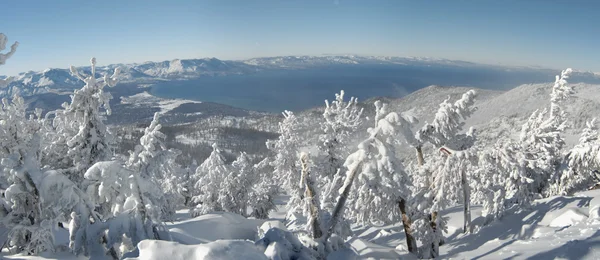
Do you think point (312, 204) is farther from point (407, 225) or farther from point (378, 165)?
point (407, 225)

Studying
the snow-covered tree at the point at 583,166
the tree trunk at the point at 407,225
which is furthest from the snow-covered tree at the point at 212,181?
the snow-covered tree at the point at 583,166

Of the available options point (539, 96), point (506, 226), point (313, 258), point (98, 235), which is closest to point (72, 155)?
point (98, 235)

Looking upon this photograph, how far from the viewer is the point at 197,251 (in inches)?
252

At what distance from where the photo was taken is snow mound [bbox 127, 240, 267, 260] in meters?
6.34

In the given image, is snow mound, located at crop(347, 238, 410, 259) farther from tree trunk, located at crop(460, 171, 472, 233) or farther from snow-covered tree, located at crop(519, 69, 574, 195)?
snow-covered tree, located at crop(519, 69, 574, 195)

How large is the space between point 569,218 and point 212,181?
26.6m

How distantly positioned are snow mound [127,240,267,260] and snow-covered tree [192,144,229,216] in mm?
23816

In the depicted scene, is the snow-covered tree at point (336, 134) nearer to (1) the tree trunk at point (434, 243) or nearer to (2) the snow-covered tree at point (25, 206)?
(1) the tree trunk at point (434, 243)

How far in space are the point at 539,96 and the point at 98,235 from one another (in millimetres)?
175747

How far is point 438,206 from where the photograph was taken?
1435 centimetres

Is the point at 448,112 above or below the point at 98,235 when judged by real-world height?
above

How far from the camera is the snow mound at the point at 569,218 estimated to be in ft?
46.9

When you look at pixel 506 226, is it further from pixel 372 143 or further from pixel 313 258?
pixel 313 258

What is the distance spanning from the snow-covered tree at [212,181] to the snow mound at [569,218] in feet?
81.6
